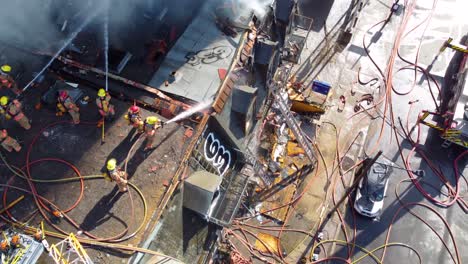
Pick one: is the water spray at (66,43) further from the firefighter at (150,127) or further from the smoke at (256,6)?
the smoke at (256,6)

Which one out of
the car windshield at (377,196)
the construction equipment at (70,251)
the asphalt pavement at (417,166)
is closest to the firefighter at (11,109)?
the construction equipment at (70,251)

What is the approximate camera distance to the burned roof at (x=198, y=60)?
18578mm

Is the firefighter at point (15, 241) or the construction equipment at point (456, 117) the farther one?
the construction equipment at point (456, 117)

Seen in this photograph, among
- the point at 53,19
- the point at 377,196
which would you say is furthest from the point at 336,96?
the point at 53,19

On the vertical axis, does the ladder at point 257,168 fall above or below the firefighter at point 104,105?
above

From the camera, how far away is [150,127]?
603 inches

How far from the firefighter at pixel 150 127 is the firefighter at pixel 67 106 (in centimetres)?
341

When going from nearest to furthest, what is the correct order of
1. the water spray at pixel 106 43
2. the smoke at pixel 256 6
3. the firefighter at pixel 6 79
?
1. the firefighter at pixel 6 79
2. the water spray at pixel 106 43
3. the smoke at pixel 256 6

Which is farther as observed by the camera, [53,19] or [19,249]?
[53,19]

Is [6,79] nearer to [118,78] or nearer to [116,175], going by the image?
[118,78]

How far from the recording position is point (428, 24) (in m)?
29.9

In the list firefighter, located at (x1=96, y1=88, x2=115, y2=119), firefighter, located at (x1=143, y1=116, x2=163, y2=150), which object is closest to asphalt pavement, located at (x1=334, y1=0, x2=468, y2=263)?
firefighter, located at (x1=143, y1=116, x2=163, y2=150)

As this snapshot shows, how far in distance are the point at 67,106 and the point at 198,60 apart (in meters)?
7.18

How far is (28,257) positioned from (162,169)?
5.83 m
